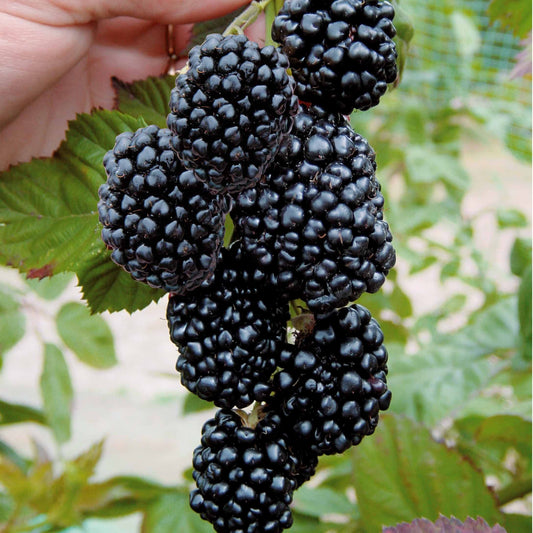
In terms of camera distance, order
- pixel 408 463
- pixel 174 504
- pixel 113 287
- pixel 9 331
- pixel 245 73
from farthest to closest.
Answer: pixel 9 331
pixel 174 504
pixel 408 463
pixel 113 287
pixel 245 73

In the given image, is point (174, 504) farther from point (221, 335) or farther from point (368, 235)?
point (368, 235)

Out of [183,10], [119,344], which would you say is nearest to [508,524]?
[183,10]

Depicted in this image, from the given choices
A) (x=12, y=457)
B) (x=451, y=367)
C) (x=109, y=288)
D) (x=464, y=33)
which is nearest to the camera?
(x=109, y=288)

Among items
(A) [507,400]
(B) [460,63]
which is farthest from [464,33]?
(A) [507,400]

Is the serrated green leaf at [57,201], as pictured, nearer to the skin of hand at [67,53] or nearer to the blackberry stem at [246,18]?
the skin of hand at [67,53]

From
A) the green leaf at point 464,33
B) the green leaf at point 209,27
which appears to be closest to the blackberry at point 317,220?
the green leaf at point 209,27

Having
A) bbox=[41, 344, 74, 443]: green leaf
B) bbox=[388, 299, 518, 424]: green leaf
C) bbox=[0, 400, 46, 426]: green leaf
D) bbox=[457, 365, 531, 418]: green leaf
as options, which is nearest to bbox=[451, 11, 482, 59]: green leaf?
bbox=[388, 299, 518, 424]: green leaf

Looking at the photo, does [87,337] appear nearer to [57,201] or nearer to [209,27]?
[57,201]

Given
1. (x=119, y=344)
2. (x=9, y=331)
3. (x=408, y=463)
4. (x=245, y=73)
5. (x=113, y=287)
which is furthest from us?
(x=119, y=344)
